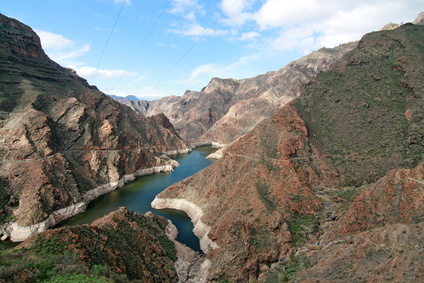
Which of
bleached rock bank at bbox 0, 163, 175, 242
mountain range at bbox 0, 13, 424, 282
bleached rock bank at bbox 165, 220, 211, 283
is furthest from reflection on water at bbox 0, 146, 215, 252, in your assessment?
bleached rock bank at bbox 165, 220, 211, 283

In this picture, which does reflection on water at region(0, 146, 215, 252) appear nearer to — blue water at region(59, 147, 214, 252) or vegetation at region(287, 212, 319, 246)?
blue water at region(59, 147, 214, 252)

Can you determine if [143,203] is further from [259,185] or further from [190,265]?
[259,185]

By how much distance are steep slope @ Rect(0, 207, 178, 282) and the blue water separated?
797 centimetres

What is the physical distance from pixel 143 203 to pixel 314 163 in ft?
127

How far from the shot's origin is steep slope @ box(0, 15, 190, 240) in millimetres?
50312

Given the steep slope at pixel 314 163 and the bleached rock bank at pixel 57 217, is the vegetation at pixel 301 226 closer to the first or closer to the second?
the steep slope at pixel 314 163

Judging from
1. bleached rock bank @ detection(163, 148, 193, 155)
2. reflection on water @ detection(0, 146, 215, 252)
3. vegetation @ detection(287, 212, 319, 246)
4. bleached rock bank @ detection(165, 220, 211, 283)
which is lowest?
bleached rock bank @ detection(165, 220, 211, 283)

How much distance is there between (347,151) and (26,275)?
52.8 metres

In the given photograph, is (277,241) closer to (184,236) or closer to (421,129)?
(184,236)

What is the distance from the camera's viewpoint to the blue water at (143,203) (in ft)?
148

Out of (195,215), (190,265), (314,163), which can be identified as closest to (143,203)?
(195,215)

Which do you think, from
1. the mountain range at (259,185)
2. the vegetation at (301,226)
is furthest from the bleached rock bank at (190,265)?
the vegetation at (301,226)

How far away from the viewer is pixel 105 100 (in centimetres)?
10962

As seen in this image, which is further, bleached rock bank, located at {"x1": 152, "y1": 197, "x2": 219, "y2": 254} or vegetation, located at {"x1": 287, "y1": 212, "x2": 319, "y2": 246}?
bleached rock bank, located at {"x1": 152, "y1": 197, "x2": 219, "y2": 254}
